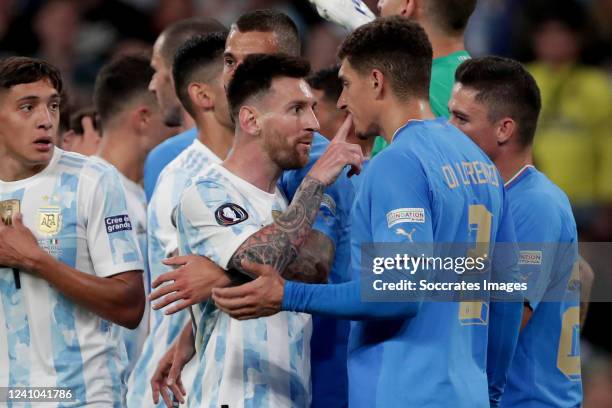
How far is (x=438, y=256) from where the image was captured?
17.1 ft

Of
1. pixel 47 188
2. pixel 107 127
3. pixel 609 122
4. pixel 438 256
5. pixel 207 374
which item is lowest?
pixel 207 374

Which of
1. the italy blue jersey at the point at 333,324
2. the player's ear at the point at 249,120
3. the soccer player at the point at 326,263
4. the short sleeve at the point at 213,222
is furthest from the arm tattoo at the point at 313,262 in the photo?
the player's ear at the point at 249,120

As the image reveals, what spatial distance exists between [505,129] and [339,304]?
167 cm

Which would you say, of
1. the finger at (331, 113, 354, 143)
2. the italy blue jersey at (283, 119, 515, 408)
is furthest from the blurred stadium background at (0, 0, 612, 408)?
the italy blue jersey at (283, 119, 515, 408)

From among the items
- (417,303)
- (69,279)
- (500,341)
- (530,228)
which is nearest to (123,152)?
(69,279)

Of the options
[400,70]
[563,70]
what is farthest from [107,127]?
[563,70]

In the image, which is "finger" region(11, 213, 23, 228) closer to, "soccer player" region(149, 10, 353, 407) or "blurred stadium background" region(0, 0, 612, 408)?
"soccer player" region(149, 10, 353, 407)

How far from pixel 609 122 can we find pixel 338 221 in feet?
21.1

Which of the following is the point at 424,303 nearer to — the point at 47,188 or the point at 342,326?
the point at 342,326

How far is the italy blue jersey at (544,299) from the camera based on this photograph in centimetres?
609

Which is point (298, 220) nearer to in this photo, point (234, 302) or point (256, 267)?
point (256, 267)

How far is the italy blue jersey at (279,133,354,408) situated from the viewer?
5.91m

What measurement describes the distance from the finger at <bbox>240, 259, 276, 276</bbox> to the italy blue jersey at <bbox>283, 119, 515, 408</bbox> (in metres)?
0.12

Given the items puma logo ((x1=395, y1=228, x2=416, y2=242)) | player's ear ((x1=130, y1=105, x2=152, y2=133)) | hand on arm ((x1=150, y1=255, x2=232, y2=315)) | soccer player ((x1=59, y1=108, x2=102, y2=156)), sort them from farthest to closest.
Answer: soccer player ((x1=59, y1=108, x2=102, y2=156))
player's ear ((x1=130, y1=105, x2=152, y2=133))
hand on arm ((x1=150, y1=255, x2=232, y2=315))
puma logo ((x1=395, y1=228, x2=416, y2=242))
